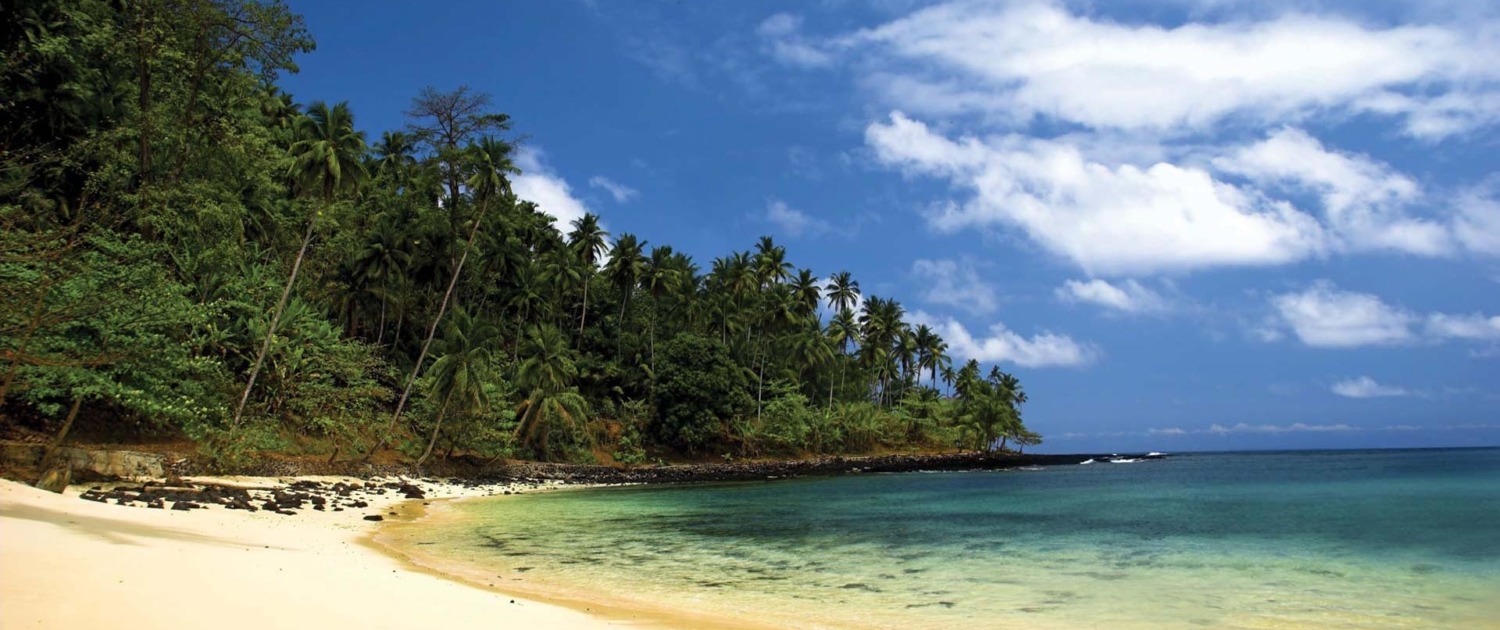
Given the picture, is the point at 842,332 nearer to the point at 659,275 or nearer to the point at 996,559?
the point at 659,275

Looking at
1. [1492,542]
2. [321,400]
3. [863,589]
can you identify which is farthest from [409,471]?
[1492,542]

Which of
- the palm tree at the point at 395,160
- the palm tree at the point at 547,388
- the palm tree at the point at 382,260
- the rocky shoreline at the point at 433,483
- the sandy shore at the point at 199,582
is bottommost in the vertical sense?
the rocky shoreline at the point at 433,483

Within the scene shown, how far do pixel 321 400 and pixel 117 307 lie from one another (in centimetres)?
1828

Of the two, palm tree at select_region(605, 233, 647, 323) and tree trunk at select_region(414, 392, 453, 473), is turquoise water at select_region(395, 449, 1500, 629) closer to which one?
tree trunk at select_region(414, 392, 453, 473)

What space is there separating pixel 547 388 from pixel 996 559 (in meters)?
37.2

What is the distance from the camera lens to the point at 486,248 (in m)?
54.7

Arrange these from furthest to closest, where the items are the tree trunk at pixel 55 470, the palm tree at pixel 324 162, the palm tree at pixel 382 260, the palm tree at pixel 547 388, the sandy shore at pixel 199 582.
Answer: the palm tree at pixel 547 388 < the palm tree at pixel 382 260 < the palm tree at pixel 324 162 < the tree trunk at pixel 55 470 < the sandy shore at pixel 199 582

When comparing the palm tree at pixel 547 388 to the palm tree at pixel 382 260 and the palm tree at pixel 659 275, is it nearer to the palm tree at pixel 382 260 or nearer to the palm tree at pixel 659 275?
the palm tree at pixel 382 260

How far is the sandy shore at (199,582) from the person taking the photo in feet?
22.1

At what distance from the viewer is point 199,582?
8.51 meters

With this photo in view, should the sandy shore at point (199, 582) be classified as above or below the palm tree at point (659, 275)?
below

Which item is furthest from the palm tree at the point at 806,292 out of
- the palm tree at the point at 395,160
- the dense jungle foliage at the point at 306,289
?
the palm tree at the point at 395,160

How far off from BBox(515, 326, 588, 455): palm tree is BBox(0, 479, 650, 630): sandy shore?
3431cm

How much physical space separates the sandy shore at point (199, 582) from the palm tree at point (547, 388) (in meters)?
34.3
